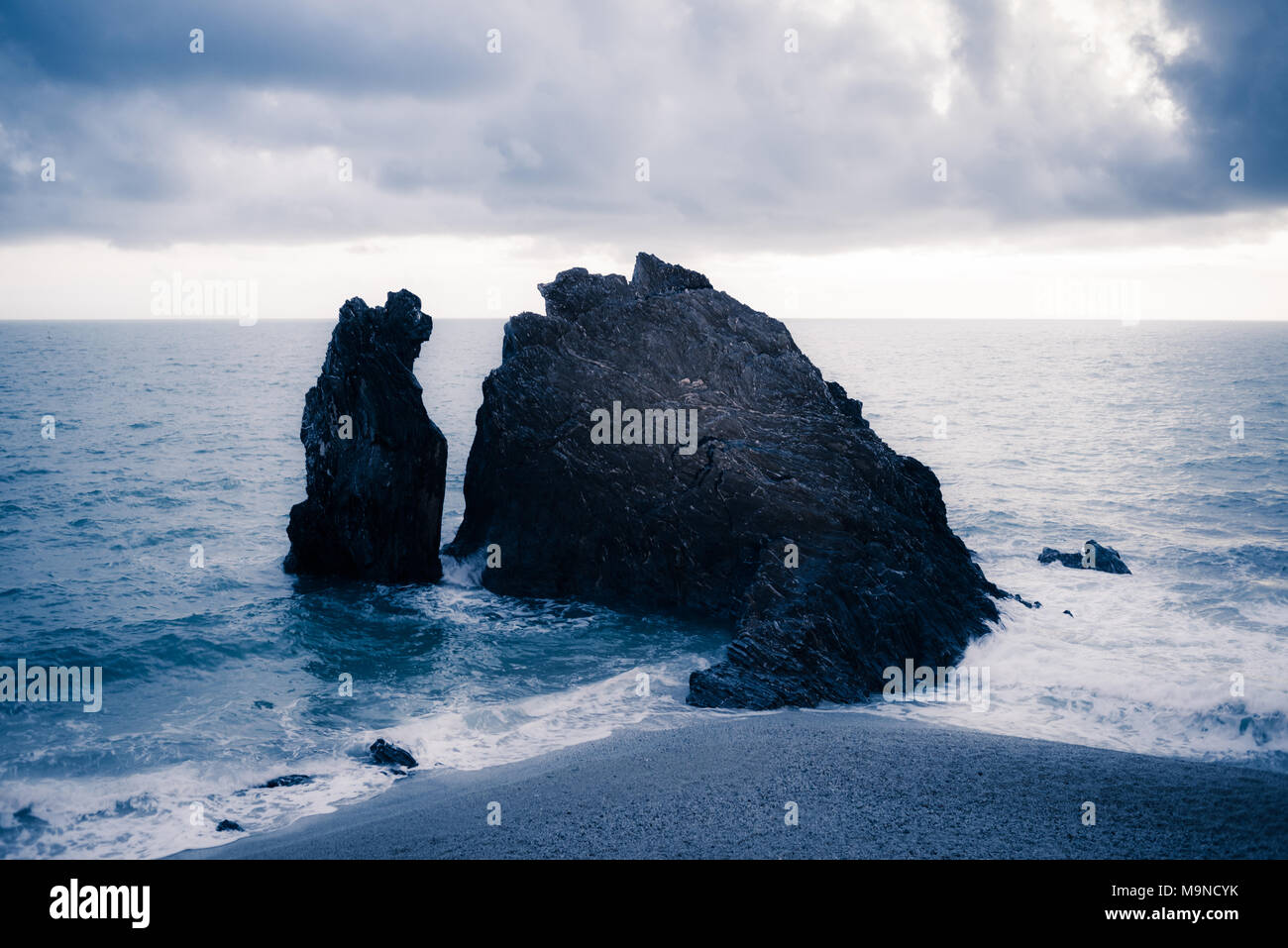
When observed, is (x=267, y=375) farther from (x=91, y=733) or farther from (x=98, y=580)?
(x=91, y=733)

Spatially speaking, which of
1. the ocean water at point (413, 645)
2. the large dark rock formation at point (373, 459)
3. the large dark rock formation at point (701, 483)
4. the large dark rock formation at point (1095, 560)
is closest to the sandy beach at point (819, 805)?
the ocean water at point (413, 645)

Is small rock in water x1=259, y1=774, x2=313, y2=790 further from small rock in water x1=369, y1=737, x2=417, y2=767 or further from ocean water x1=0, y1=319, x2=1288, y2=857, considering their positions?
small rock in water x1=369, y1=737, x2=417, y2=767

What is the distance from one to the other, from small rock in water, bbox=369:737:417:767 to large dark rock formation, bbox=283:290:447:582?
43.0 feet

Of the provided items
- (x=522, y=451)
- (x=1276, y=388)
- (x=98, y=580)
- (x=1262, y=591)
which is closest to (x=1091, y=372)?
(x=1276, y=388)

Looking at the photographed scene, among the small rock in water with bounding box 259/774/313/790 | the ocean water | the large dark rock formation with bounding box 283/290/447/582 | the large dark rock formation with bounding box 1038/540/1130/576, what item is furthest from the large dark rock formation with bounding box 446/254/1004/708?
the small rock in water with bounding box 259/774/313/790

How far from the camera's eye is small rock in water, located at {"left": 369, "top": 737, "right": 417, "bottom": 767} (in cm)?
1798

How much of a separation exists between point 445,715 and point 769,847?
1062 cm

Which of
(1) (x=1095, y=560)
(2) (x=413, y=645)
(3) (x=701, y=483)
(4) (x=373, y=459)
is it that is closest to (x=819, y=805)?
(3) (x=701, y=483)

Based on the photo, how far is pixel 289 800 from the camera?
645 inches

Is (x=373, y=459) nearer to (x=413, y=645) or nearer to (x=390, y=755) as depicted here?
(x=413, y=645)

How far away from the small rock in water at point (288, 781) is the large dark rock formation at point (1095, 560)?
2826cm

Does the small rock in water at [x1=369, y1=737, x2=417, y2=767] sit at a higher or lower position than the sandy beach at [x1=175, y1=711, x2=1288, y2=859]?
lower

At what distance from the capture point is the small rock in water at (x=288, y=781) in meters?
17.1

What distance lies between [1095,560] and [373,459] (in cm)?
2761
